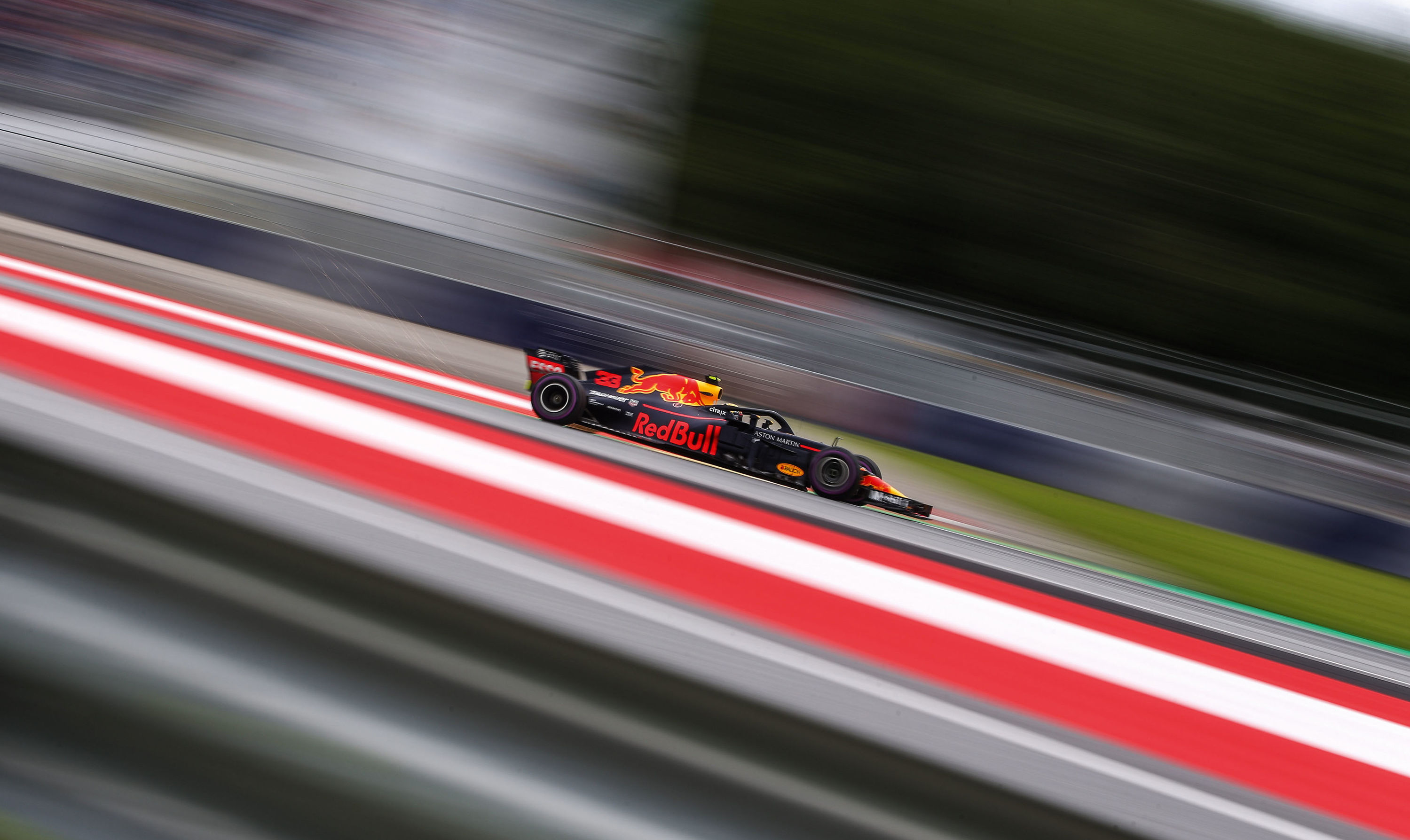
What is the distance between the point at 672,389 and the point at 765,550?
1.93 meters

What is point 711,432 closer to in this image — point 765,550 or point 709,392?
point 709,392

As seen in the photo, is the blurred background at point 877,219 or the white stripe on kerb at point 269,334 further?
the blurred background at point 877,219

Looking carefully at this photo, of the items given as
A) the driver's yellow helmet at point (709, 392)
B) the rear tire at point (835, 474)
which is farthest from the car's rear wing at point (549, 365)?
the rear tire at point (835, 474)

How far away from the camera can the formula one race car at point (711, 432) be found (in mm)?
3643

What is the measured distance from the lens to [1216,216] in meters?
6.59

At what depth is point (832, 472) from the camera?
3.64 meters

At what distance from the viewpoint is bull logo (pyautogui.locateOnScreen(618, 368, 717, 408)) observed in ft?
12.4

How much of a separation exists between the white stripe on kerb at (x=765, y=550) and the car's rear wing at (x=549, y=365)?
1550mm

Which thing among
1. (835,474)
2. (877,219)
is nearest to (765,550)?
(835,474)

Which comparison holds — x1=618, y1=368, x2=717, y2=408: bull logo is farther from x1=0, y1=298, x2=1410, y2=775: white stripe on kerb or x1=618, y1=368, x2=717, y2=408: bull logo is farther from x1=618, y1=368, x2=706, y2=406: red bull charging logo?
x1=0, y1=298, x2=1410, y2=775: white stripe on kerb

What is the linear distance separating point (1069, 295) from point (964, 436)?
7.82 feet

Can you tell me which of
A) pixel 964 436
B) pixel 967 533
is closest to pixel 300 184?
pixel 964 436

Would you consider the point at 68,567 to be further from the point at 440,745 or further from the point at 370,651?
the point at 440,745

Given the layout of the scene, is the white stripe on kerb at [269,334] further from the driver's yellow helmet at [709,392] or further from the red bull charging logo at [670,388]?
the driver's yellow helmet at [709,392]
